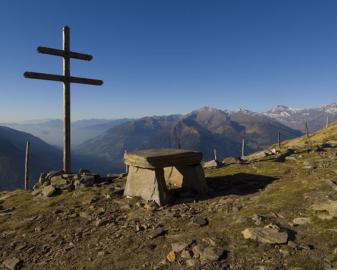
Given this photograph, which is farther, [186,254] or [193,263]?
[186,254]

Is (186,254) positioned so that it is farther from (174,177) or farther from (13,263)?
(174,177)

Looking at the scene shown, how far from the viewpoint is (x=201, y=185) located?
13531 millimetres

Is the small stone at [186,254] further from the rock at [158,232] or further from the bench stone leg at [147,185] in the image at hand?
the bench stone leg at [147,185]

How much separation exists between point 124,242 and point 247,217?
3.63 metres

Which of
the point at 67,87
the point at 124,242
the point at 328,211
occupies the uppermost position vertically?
the point at 67,87

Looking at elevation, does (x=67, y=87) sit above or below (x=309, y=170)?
above

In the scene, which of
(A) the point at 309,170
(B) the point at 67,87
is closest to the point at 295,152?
(A) the point at 309,170

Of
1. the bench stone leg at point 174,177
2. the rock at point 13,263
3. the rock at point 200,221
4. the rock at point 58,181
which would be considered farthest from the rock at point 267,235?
the rock at point 58,181

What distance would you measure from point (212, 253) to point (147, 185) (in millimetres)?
5488

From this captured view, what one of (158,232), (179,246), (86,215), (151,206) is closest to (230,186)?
(151,206)

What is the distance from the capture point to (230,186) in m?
14.1

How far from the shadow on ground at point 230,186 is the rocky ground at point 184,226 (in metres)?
0.04

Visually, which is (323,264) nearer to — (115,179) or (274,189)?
(274,189)

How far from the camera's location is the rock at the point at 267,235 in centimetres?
795
